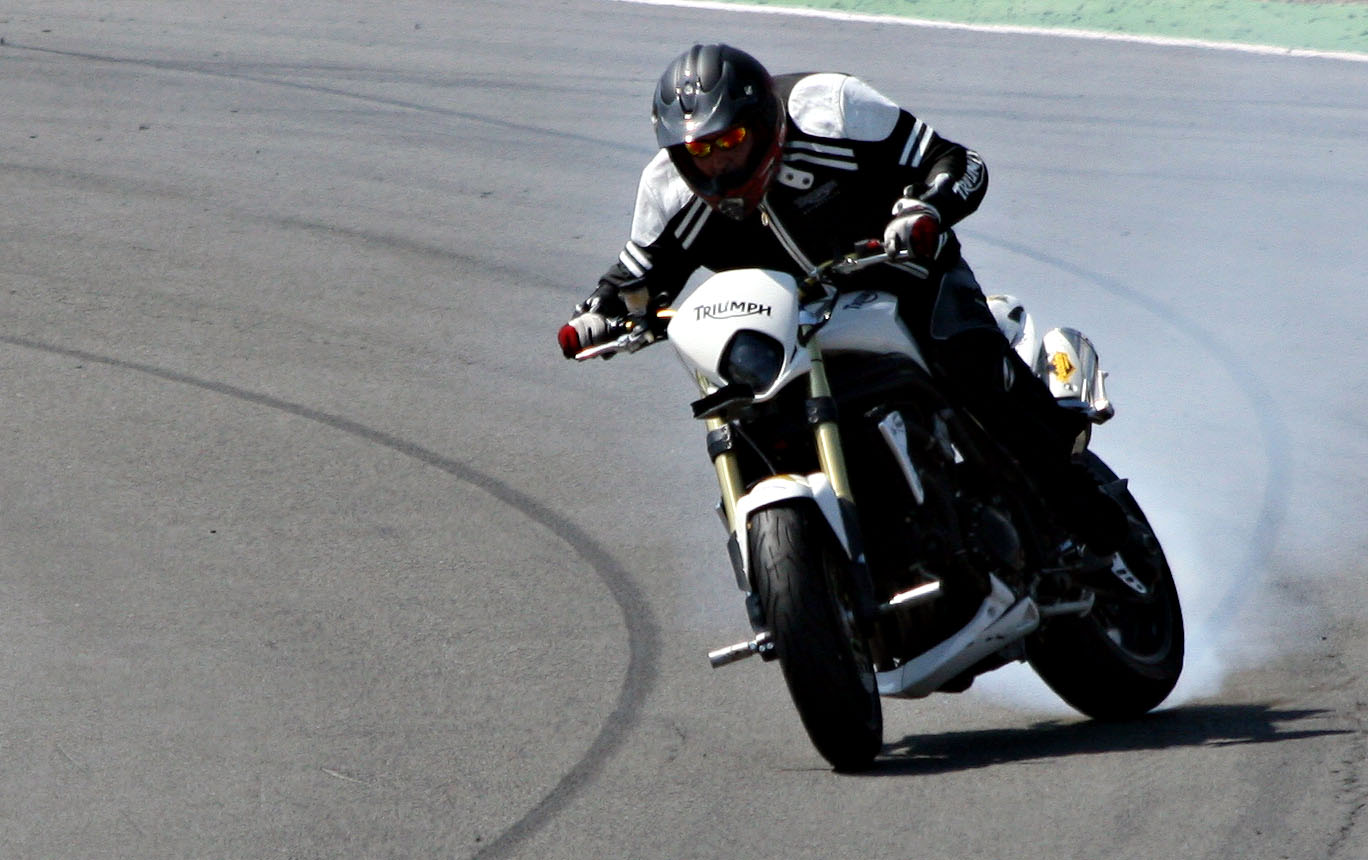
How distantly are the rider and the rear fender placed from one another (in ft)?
2.07

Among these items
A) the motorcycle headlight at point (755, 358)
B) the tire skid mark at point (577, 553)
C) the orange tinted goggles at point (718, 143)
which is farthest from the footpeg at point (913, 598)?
the orange tinted goggles at point (718, 143)

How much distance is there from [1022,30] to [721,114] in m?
9.19

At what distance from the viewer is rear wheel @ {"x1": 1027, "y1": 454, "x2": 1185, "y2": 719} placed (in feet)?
16.5

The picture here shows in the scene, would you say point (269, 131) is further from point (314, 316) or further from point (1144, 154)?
point (1144, 154)

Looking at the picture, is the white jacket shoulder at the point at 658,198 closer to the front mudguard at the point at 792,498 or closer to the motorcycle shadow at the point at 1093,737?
the front mudguard at the point at 792,498

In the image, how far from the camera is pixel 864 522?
4.68 metres

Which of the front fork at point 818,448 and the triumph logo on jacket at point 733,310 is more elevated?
the triumph logo on jacket at point 733,310

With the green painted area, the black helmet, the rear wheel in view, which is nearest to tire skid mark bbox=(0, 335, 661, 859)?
the rear wheel

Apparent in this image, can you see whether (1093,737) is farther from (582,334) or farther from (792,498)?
(582,334)

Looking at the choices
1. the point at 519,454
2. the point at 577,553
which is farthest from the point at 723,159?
the point at 519,454

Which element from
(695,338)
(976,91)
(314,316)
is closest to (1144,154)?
(976,91)

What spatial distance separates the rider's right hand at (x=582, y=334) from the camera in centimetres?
493

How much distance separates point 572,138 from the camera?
37.1 feet

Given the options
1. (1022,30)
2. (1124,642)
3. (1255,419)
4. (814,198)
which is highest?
(814,198)
